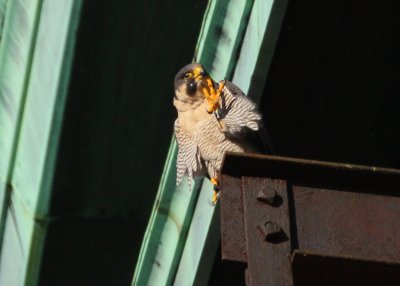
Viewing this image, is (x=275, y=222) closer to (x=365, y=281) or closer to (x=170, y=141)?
(x=365, y=281)

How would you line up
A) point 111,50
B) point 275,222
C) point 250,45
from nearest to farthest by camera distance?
point 275,222 → point 250,45 → point 111,50

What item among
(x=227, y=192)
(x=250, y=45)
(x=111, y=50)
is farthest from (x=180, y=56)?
(x=227, y=192)

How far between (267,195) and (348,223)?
16cm

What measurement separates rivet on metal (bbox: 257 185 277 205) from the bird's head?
1.56 metres

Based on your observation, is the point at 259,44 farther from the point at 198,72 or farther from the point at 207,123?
the point at 207,123

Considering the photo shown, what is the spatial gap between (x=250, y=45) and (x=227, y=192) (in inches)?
55.8

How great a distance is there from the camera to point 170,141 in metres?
4.52

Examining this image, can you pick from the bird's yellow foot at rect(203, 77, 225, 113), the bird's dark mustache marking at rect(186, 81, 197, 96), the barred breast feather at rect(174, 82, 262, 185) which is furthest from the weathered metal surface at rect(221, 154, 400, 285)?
the bird's dark mustache marking at rect(186, 81, 197, 96)

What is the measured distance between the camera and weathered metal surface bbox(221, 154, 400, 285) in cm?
248

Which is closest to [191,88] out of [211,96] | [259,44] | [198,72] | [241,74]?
[211,96]

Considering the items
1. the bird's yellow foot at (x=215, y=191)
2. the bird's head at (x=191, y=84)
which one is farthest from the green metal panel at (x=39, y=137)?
the bird's yellow foot at (x=215, y=191)

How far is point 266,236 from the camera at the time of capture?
250cm

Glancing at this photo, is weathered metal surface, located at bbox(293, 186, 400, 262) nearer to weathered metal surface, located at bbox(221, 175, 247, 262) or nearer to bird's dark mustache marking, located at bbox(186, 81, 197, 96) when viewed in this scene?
weathered metal surface, located at bbox(221, 175, 247, 262)

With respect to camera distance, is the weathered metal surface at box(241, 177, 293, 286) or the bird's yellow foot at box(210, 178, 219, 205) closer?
the weathered metal surface at box(241, 177, 293, 286)
